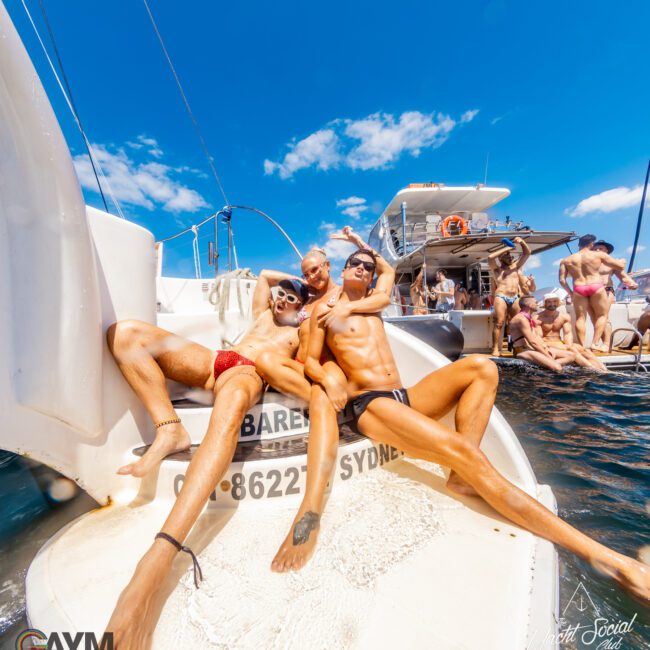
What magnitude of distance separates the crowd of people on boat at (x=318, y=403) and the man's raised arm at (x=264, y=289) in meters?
0.28

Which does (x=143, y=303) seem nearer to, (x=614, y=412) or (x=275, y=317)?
(x=275, y=317)

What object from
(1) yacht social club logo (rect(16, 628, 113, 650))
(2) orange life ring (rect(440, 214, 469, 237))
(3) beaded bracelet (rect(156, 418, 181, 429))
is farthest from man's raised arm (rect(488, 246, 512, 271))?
(1) yacht social club logo (rect(16, 628, 113, 650))

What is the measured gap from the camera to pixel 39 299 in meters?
1.09

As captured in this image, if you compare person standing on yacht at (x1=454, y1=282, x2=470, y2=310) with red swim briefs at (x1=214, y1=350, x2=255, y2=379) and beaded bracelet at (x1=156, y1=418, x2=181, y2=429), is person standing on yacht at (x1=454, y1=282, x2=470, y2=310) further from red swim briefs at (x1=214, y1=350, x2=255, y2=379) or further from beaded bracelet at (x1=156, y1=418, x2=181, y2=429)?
beaded bracelet at (x1=156, y1=418, x2=181, y2=429)

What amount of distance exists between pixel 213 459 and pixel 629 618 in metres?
1.65

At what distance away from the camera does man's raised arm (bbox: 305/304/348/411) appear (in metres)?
1.65

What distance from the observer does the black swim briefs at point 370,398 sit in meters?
1.72

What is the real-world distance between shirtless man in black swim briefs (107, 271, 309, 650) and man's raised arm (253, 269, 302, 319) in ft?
1.52

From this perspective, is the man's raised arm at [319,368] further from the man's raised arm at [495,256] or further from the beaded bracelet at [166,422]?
the man's raised arm at [495,256]

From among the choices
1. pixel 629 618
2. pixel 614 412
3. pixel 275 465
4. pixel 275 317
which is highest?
pixel 275 317

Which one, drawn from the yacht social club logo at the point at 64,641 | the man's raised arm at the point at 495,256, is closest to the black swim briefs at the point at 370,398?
the yacht social club logo at the point at 64,641

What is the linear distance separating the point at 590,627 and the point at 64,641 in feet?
5.61

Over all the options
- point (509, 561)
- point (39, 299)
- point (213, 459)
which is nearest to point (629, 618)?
point (509, 561)

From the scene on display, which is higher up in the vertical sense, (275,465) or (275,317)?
(275,317)
